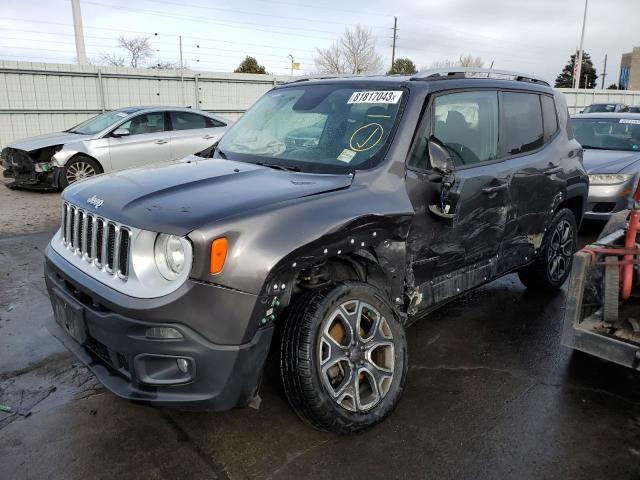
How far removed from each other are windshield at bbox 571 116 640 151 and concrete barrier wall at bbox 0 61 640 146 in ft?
42.4

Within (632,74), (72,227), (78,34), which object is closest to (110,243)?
(72,227)

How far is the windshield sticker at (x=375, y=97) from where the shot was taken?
11.0 feet

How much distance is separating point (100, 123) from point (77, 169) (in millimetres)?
1275

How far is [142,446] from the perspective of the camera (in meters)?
2.74

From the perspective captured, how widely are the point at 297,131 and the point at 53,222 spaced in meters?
5.68

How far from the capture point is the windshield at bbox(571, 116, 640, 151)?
27.1 feet

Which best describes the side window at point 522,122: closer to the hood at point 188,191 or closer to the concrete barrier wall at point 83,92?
the hood at point 188,191

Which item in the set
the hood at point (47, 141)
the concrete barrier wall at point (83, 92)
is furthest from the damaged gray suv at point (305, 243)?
the concrete barrier wall at point (83, 92)

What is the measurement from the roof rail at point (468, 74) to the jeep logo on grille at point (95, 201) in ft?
6.80

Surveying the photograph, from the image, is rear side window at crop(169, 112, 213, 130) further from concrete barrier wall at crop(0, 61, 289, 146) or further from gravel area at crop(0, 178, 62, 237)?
concrete barrier wall at crop(0, 61, 289, 146)

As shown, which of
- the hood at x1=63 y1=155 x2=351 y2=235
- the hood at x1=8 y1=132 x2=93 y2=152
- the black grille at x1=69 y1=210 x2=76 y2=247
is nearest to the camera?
the hood at x1=63 y1=155 x2=351 y2=235

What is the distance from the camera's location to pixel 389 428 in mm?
2943

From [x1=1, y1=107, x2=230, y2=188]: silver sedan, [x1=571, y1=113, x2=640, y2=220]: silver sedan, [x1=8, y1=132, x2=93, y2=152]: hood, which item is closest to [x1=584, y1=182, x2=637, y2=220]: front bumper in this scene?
[x1=571, y1=113, x2=640, y2=220]: silver sedan

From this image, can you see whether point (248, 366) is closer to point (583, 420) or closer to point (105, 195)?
point (105, 195)
